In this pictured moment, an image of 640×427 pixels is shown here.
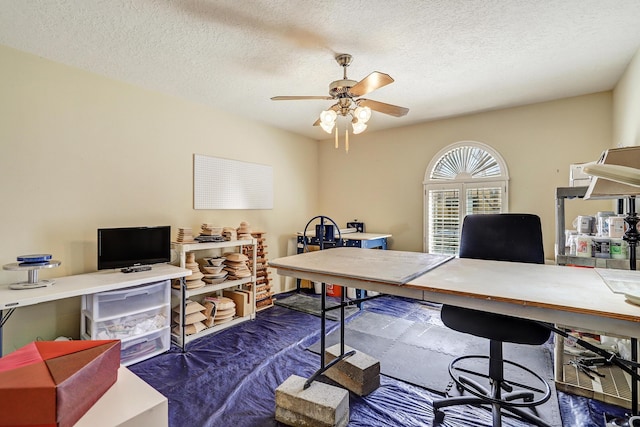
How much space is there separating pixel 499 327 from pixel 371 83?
68.9 inches

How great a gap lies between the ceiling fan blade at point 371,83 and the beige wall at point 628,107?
2072 millimetres

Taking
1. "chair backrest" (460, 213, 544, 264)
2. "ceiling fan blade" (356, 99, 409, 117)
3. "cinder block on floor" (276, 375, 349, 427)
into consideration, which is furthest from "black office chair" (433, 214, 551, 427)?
"ceiling fan blade" (356, 99, 409, 117)

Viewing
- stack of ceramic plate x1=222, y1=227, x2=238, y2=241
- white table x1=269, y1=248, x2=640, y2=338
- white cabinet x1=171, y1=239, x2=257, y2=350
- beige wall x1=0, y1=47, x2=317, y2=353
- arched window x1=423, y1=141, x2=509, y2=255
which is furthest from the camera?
arched window x1=423, y1=141, x2=509, y2=255

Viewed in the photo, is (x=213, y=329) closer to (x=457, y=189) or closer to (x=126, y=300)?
(x=126, y=300)

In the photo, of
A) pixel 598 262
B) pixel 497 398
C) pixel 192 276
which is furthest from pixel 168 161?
pixel 598 262

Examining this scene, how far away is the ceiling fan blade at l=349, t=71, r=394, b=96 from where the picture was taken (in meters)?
2.02

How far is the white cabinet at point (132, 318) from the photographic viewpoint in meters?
2.43

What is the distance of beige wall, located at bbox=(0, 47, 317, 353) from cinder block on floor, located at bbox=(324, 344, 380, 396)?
7.69ft

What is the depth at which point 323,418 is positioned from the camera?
5.78 feet

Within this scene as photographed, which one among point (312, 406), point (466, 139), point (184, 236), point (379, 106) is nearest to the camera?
point (312, 406)

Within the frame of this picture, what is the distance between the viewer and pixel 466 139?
4.07m

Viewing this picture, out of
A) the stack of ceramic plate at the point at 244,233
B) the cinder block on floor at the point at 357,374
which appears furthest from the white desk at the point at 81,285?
the cinder block on floor at the point at 357,374

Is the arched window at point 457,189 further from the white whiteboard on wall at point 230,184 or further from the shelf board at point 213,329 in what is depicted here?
the shelf board at point 213,329

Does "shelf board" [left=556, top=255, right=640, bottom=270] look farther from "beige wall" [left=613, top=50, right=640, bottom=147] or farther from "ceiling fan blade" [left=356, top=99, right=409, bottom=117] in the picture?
"ceiling fan blade" [left=356, top=99, right=409, bottom=117]
